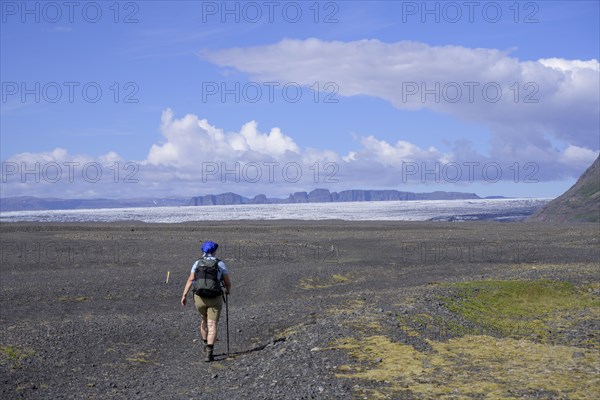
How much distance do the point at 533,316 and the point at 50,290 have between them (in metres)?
18.5

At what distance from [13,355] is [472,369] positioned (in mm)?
10031

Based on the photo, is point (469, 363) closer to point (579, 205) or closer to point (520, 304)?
point (520, 304)

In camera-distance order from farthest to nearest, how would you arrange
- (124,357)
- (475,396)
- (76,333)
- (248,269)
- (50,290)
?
(248,269)
(50,290)
(76,333)
(124,357)
(475,396)

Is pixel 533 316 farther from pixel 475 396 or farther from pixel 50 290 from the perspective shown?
pixel 50 290

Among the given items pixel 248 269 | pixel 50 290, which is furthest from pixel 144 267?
pixel 50 290

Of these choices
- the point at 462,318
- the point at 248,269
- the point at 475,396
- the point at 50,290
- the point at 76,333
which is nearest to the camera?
the point at 475,396

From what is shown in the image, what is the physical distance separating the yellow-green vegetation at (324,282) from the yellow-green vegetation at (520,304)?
807 centimetres

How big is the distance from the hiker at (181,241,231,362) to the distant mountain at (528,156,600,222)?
121203 millimetres

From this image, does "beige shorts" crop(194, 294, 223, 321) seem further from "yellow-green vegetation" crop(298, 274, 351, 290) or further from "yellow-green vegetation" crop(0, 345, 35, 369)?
"yellow-green vegetation" crop(298, 274, 351, 290)

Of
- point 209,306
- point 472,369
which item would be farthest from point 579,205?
point 209,306

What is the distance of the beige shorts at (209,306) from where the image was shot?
15827 mm

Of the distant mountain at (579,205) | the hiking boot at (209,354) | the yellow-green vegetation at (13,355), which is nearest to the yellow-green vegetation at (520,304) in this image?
the hiking boot at (209,354)

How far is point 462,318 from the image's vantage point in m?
20.5

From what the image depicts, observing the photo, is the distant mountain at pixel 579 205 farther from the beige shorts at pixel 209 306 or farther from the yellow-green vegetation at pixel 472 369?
the beige shorts at pixel 209 306
